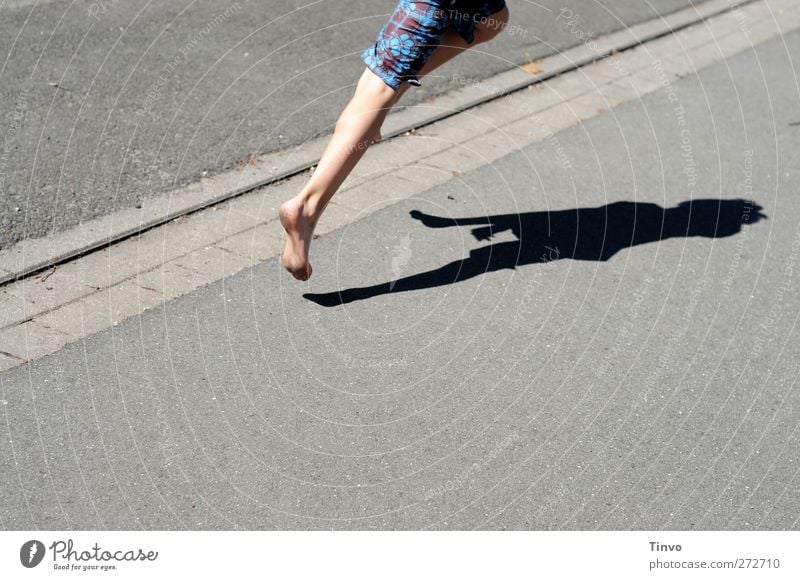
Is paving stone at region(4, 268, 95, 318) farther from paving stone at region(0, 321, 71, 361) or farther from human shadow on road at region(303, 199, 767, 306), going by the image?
human shadow on road at region(303, 199, 767, 306)

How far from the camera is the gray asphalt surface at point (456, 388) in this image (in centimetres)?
304

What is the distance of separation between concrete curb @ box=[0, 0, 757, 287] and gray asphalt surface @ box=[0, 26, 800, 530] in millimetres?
584

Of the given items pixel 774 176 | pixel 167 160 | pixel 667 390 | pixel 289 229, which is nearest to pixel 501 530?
pixel 667 390

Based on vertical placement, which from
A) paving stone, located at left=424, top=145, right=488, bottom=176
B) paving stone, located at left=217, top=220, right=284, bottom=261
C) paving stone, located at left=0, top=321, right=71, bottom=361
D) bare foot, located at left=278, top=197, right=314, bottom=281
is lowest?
paving stone, located at left=424, top=145, right=488, bottom=176

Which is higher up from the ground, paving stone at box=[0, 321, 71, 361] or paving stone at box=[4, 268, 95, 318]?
paving stone at box=[0, 321, 71, 361]

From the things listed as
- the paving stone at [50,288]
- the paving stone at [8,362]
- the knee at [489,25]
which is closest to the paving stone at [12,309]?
the paving stone at [50,288]

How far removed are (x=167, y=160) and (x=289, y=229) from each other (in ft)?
4.88

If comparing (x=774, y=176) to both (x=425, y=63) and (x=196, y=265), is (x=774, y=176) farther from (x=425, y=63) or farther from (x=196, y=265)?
(x=196, y=265)

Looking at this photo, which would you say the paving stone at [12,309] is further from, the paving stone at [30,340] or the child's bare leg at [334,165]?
the child's bare leg at [334,165]

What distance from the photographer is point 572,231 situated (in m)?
4.90

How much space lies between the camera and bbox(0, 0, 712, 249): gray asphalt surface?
187 inches

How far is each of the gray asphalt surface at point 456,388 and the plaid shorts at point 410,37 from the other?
0.88 meters
